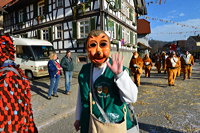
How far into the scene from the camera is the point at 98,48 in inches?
60.6

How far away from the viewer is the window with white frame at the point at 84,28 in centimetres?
1285

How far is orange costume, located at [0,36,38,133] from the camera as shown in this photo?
1.37 meters

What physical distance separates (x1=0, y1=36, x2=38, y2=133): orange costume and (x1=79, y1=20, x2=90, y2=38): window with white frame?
11.6 meters

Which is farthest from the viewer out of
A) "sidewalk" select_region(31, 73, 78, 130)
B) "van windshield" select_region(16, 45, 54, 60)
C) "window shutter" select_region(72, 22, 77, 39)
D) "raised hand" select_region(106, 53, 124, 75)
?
"window shutter" select_region(72, 22, 77, 39)

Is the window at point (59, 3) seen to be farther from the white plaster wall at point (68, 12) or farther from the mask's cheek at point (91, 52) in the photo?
the mask's cheek at point (91, 52)

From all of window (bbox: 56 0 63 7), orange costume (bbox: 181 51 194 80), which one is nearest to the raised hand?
orange costume (bbox: 181 51 194 80)

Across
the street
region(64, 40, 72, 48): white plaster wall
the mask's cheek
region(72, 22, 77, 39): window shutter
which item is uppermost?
region(72, 22, 77, 39): window shutter

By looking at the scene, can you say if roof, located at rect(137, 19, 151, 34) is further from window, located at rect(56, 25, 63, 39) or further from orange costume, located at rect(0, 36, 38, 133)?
orange costume, located at rect(0, 36, 38, 133)

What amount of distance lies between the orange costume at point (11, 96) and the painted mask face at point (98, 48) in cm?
75

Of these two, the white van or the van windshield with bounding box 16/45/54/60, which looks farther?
the van windshield with bounding box 16/45/54/60

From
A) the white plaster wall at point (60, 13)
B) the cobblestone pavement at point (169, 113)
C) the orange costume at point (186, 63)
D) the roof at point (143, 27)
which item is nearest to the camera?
the cobblestone pavement at point (169, 113)

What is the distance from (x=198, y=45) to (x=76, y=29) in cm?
6205

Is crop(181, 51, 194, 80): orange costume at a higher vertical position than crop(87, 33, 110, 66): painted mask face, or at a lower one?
lower

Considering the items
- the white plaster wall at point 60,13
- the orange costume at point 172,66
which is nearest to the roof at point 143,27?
the white plaster wall at point 60,13
